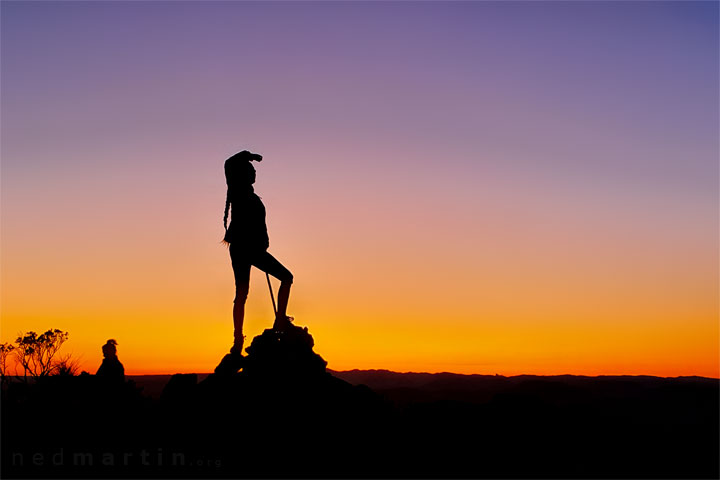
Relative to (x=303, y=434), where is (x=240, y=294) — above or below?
above

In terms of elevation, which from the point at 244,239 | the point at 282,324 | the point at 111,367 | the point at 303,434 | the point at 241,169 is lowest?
the point at 303,434

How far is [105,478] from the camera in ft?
53.7

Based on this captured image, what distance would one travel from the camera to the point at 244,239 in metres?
19.0

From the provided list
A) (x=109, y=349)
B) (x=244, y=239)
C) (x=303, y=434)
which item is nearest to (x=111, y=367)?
(x=109, y=349)

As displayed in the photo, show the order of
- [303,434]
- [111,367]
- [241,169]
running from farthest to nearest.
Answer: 1. [111,367]
2. [241,169]
3. [303,434]

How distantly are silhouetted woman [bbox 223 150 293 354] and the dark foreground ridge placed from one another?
35.7 inches

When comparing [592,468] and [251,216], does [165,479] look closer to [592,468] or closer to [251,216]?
[251,216]

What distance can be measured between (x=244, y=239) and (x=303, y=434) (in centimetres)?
498

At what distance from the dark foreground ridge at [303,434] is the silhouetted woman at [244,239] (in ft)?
2.98

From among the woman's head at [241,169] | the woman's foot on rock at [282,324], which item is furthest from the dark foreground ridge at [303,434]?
the woman's head at [241,169]

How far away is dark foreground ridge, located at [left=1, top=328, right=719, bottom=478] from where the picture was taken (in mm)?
16828

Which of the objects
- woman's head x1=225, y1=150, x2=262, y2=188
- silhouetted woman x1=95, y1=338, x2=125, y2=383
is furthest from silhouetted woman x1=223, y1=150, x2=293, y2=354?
silhouetted woman x1=95, y1=338, x2=125, y2=383

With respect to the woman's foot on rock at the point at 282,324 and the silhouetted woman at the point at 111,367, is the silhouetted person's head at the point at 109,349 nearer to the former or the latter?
the silhouetted woman at the point at 111,367

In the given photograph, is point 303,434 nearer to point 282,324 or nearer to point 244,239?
point 282,324
